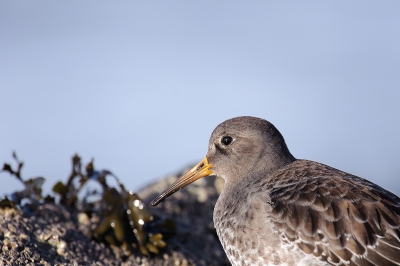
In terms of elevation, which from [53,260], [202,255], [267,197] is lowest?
[202,255]

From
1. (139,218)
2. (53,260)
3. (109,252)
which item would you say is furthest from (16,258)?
(139,218)

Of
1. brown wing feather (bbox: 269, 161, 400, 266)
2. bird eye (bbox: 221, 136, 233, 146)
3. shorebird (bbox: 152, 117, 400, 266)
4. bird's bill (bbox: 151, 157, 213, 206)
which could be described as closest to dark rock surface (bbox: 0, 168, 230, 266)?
bird's bill (bbox: 151, 157, 213, 206)

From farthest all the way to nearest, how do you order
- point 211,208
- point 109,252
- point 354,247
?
point 211,208 < point 109,252 < point 354,247

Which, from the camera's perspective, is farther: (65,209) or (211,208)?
(211,208)

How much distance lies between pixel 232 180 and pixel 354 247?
1786 mm

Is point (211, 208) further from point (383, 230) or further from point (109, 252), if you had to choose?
point (383, 230)

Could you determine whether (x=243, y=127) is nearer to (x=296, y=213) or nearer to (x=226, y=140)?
(x=226, y=140)

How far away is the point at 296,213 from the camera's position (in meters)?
5.71

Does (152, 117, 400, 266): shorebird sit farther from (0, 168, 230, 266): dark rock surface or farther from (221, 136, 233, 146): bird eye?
(0, 168, 230, 266): dark rock surface

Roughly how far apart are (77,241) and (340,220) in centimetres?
272

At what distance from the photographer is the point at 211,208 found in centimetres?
880

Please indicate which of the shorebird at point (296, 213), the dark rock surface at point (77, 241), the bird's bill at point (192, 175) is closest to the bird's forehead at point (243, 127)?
the shorebird at point (296, 213)

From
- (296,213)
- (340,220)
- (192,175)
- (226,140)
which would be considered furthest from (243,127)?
(340,220)

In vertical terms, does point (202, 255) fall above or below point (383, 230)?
below
